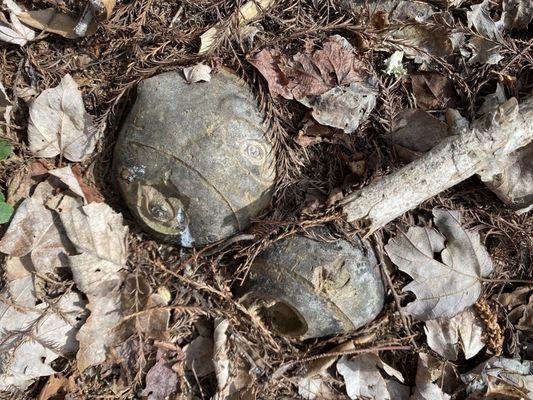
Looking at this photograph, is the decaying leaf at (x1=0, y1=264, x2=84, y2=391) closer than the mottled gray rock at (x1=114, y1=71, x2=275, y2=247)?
No

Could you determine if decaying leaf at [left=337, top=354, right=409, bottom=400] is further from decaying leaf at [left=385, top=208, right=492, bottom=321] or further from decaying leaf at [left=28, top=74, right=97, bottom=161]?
decaying leaf at [left=28, top=74, right=97, bottom=161]

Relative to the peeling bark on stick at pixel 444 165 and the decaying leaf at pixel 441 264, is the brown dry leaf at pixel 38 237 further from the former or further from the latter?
the decaying leaf at pixel 441 264

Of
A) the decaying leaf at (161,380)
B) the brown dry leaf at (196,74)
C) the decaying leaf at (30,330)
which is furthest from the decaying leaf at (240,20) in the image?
the decaying leaf at (161,380)

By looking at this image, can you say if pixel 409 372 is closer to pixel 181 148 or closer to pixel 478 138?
pixel 478 138

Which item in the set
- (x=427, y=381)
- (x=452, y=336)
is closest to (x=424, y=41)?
(x=452, y=336)

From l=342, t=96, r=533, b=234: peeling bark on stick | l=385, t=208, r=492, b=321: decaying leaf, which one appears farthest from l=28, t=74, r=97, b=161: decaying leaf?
l=385, t=208, r=492, b=321: decaying leaf

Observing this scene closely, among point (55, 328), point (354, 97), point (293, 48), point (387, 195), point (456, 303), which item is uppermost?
point (293, 48)

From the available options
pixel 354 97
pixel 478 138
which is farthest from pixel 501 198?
pixel 354 97
